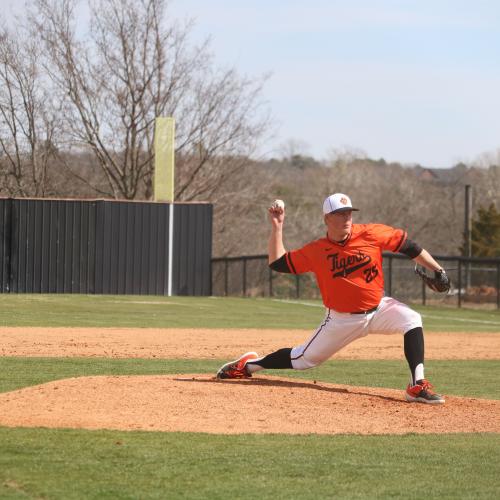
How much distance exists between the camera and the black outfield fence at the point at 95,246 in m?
30.3

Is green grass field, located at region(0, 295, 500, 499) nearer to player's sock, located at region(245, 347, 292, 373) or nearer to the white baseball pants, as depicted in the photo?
the white baseball pants

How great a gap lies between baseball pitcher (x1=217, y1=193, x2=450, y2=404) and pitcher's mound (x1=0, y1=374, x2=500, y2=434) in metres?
0.41

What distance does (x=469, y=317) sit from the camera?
24703 millimetres

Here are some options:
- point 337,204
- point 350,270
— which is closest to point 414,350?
point 350,270

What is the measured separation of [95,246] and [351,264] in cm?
2287

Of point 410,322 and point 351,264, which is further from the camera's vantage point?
point 410,322

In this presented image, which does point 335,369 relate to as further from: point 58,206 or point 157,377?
point 58,206

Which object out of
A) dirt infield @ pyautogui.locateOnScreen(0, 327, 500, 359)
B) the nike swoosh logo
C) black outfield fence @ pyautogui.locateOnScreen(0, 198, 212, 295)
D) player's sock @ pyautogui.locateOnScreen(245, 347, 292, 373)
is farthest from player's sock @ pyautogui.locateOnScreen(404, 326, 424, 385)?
black outfield fence @ pyautogui.locateOnScreen(0, 198, 212, 295)

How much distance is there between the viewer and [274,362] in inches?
360

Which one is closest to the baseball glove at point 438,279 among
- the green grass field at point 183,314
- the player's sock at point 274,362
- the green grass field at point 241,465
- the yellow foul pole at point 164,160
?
the player's sock at point 274,362

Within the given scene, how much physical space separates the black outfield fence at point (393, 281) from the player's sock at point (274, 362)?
61.4 ft

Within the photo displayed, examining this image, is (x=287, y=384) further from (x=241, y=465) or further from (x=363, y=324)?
(x=241, y=465)

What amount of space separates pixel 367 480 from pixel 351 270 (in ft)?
10.0

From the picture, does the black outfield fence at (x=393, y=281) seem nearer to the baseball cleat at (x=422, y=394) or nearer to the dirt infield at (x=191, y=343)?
the dirt infield at (x=191, y=343)
